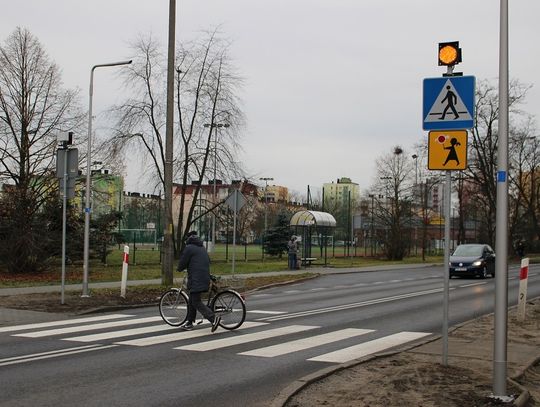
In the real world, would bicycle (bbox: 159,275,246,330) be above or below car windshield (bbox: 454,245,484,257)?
below

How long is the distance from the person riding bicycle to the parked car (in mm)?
19132

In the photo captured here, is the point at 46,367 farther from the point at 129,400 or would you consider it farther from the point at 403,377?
the point at 403,377

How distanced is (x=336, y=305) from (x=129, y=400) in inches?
406

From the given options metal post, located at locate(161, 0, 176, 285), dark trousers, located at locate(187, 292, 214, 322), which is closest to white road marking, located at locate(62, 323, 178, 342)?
dark trousers, located at locate(187, 292, 214, 322)

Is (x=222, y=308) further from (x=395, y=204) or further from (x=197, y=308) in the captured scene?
(x=395, y=204)

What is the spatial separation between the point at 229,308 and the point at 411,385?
513 centimetres

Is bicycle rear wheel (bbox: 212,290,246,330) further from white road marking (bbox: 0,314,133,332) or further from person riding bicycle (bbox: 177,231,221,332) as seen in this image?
white road marking (bbox: 0,314,133,332)

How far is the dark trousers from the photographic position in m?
11.2

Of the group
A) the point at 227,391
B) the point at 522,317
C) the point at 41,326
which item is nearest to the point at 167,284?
the point at 41,326

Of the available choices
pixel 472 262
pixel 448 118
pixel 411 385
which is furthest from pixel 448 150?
pixel 472 262

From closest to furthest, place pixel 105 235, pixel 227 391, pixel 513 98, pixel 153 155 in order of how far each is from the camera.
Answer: pixel 227 391 → pixel 105 235 → pixel 153 155 → pixel 513 98

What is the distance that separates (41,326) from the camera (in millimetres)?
11758

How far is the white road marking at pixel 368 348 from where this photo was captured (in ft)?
28.9

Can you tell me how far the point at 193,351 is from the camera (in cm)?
923
